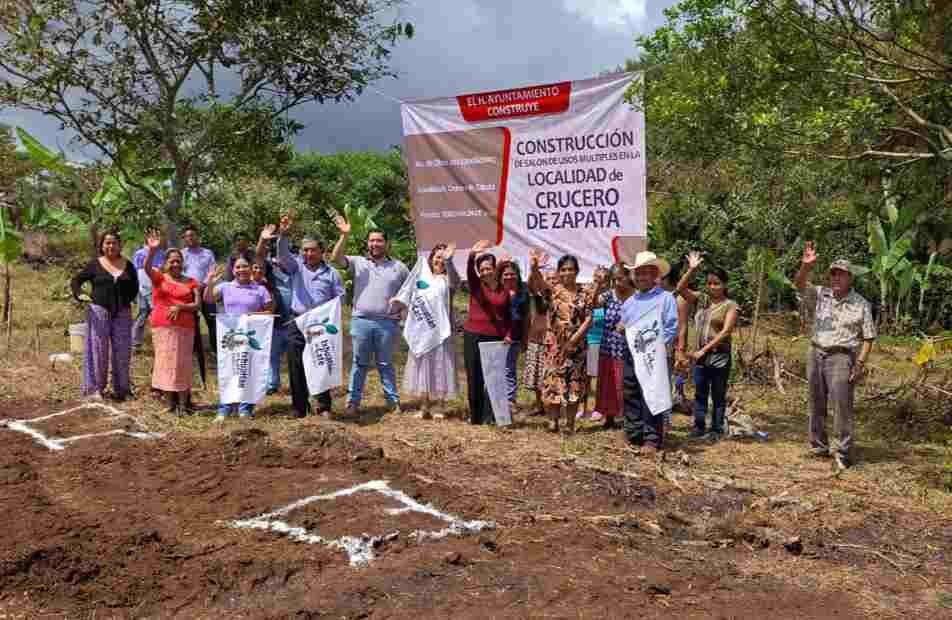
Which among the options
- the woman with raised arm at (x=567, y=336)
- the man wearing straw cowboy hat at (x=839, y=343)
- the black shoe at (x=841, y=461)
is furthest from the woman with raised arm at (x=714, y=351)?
the black shoe at (x=841, y=461)

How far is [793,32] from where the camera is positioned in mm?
7238

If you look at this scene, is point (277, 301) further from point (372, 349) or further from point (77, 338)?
point (77, 338)

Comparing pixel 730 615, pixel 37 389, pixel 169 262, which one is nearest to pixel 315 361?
pixel 169 262

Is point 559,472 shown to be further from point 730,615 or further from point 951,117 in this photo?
point 951,117

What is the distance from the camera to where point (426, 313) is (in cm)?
823

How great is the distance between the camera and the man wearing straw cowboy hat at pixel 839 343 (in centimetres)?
684

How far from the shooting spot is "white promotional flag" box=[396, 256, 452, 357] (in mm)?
8219

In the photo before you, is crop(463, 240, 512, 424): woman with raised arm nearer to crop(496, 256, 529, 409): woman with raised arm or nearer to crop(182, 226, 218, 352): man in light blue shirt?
crop(496, 256, 529, 409): woman with raised arm

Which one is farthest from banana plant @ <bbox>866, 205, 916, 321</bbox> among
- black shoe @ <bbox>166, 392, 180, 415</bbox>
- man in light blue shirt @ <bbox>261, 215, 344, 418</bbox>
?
black shoe @ <bbox>166, 392, 180, 415</bbox>

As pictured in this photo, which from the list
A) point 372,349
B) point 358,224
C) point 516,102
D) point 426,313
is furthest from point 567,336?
point 358,224

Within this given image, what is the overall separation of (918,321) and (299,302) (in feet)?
37.0

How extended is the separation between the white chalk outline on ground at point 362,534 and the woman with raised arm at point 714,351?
314cm

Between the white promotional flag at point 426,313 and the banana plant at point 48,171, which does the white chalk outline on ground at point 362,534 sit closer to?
the white promotional flag at point 426,313

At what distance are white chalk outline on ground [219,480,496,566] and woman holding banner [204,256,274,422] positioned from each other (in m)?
2.73
